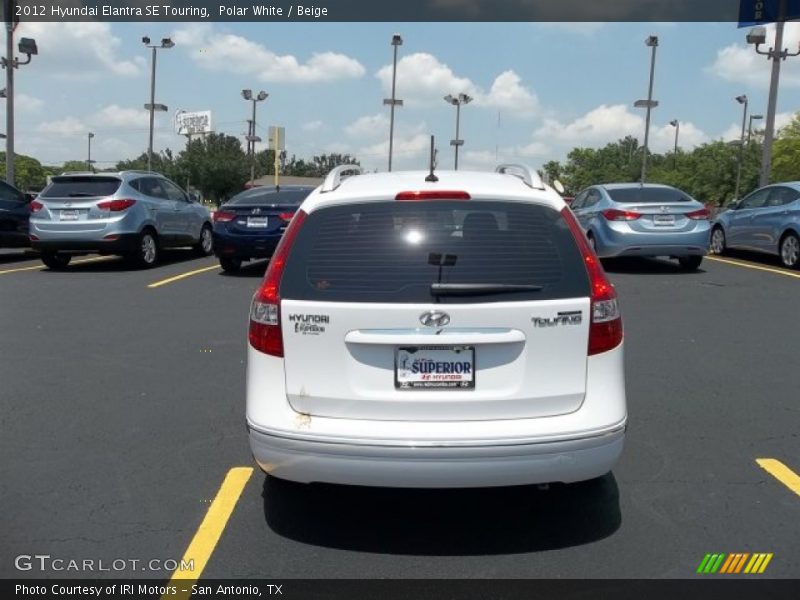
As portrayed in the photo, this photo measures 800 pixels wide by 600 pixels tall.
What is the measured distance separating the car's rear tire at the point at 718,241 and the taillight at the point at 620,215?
4.14 meters

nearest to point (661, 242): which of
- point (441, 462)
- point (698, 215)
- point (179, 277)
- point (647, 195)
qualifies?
point (698, 215)

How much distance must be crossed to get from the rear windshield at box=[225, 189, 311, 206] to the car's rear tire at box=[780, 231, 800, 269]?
834 centimetres

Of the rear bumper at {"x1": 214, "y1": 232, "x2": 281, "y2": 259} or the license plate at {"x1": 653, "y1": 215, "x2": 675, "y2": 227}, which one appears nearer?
the rear bumper at {"x1": 214, "y1": 232, "x2": 281, "y2": 259}

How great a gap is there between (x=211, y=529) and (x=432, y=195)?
1872 millimetres

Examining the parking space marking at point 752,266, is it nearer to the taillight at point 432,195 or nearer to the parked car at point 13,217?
the taillight at point 432,195

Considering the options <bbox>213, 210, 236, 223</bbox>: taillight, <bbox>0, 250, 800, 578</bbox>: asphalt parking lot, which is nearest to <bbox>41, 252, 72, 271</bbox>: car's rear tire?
<bbox>213, 210, 236, 223</bbox>: taillight

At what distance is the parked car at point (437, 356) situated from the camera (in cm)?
326

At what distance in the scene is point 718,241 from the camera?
16156 mm

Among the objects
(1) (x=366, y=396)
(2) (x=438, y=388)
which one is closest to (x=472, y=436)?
(2) (x=438, y=388)

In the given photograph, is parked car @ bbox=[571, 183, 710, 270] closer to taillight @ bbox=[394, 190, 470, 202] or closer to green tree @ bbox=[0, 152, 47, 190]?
taillight @ bbox=[394, 190, 470, 202]

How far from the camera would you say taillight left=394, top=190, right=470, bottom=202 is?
3.60 m

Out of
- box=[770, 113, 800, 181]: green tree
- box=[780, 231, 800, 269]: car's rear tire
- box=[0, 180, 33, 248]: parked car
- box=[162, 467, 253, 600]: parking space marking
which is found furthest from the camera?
box=[770, 113, 800, 181]: green tree

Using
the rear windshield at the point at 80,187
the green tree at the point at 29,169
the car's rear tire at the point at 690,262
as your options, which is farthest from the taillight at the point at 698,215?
the green tree at the point at 29,169

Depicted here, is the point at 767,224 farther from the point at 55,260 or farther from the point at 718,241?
the point at 55,260
